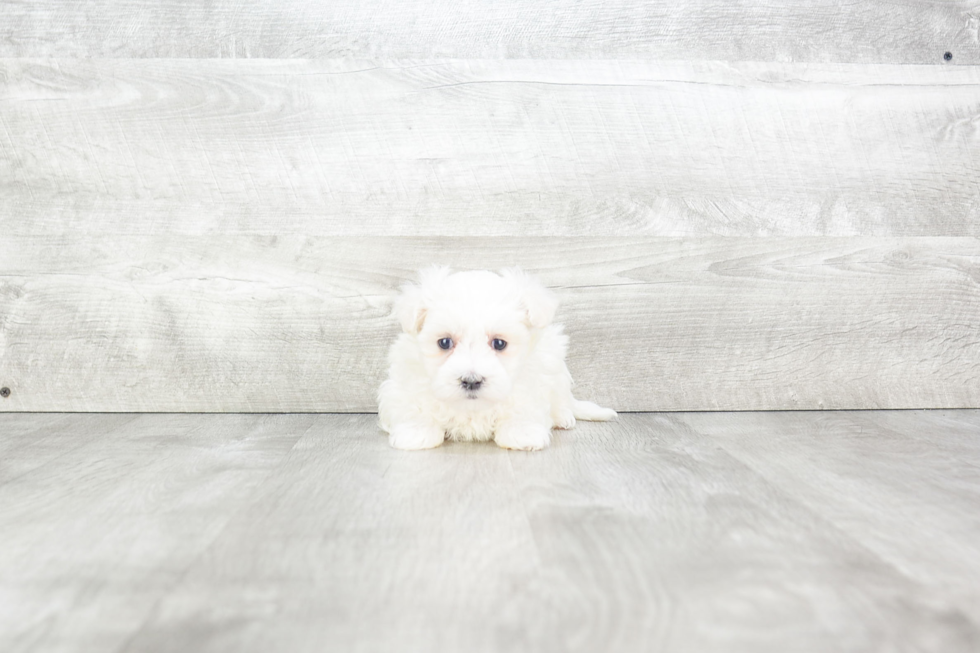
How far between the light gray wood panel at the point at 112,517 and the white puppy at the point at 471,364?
0.91 ft

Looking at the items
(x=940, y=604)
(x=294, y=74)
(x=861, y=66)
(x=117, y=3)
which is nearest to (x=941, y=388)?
(x=861, y=66)

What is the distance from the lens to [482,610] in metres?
0.78

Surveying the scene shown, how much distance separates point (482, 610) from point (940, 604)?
1.59 ft

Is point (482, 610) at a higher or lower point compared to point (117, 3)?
lower

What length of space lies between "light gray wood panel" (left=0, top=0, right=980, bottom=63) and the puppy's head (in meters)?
0.71

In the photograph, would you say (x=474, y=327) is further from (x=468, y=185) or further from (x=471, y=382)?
(x=468, y=185)

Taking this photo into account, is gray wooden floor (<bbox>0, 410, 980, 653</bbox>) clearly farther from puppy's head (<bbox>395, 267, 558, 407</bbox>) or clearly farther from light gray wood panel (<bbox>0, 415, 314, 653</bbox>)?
puppy's head (<bbox>395, 267, 558, 407</bbox>)

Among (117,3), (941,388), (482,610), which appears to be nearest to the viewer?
(482,610)

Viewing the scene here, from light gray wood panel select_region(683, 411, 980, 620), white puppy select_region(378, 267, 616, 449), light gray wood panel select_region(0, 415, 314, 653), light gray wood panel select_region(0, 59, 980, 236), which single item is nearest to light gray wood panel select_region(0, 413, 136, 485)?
light gray wood panel select_region(0, 415, 314, 653)

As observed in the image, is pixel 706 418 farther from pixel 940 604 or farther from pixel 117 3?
pixel 117 3

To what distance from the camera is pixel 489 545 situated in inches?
37.9

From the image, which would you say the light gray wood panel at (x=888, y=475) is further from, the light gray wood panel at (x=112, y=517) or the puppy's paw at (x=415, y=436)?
the light gray wood panel at (x=112, y=517)

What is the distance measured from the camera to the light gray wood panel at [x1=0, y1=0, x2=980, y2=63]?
1.86m

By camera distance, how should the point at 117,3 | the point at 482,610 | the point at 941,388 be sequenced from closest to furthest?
the point at 482,610 < the point at 117,3 < the point at 941,388
